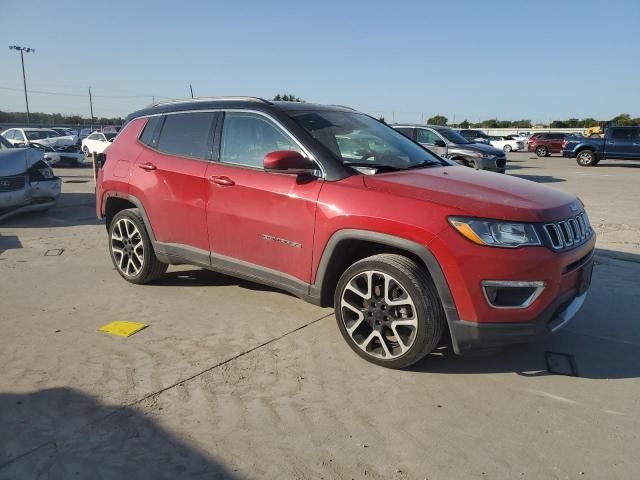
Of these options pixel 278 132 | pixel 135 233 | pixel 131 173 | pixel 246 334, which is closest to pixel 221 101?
pixel 278 132

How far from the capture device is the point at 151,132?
16.3ft

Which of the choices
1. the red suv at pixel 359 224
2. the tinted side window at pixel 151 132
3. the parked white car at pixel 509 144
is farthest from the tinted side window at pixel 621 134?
the tinted side window at pixel 151 132

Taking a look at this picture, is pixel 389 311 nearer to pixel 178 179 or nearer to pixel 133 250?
pixel 178 179

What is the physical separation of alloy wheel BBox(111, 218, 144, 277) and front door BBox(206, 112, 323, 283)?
1.10 meters

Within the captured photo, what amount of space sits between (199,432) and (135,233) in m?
2.78

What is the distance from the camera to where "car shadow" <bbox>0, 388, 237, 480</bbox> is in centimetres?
239

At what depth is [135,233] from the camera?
500 centimetres

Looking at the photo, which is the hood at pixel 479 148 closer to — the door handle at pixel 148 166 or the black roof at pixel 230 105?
the black roof at pixel 230 105

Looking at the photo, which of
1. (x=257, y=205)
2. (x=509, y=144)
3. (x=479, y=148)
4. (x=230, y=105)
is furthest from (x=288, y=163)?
(x=509, y=144)

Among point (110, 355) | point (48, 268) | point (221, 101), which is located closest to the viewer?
point (110, 355)

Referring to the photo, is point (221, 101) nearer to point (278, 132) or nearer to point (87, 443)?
point (278, 132)

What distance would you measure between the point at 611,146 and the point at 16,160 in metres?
23.8

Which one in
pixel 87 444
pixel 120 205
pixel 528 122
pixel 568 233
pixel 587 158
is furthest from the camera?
pixel 528 122

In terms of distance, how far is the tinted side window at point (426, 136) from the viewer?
49.5ft
